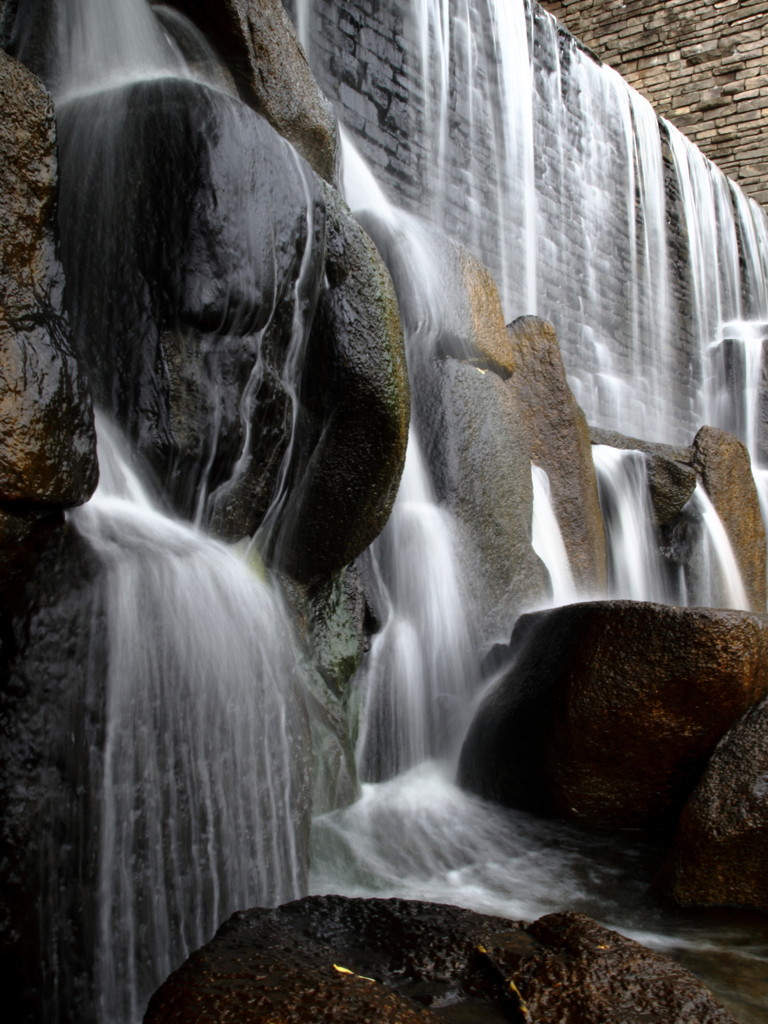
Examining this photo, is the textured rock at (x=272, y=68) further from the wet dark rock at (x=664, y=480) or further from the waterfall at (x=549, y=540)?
the wet dark rock at (x=664, y=480)

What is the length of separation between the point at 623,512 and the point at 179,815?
508cm

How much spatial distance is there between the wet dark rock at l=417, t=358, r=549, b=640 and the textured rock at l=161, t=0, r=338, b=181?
117 cm

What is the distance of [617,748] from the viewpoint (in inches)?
126

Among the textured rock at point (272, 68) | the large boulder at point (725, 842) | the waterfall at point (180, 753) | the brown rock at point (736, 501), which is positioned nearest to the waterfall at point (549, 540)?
the textured rock at point (272, 68)

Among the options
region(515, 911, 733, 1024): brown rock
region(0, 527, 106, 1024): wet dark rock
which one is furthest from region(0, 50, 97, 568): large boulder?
region(515, 911, 733, 1024): brown rock

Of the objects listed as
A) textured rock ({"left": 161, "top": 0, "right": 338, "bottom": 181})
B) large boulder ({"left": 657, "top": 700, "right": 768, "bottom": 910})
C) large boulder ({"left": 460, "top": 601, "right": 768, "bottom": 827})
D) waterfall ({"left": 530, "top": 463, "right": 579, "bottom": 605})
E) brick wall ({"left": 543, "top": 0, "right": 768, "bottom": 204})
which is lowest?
large boulder ({"left": 657, "top": 700, "right": 768, "bottom": 910})

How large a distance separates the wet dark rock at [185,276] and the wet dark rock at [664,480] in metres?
4.56

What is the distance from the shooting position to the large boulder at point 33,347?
1.99 m

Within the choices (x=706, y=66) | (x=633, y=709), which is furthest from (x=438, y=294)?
(x=706, y=66)

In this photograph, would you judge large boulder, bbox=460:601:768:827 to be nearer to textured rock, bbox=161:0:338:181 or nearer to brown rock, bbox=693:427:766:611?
textured rock, bbox=161:0:338:181

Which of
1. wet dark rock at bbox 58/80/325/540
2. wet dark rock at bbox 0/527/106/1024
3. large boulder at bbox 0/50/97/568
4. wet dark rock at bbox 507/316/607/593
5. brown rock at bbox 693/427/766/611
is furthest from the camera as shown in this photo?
brown rock at bbox 693/427/766/611

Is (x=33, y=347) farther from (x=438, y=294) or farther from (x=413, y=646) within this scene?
(x=438, y=294)

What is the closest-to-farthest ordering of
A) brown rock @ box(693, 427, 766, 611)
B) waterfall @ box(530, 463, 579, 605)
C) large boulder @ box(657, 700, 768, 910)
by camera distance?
large boulder @ box(657, 700, 768, 910)
waterfall @ box(530, 463, 579, 605)
brown rock @ box(693, 427, 766, 611)

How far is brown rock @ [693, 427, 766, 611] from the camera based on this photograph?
760 centimetres
